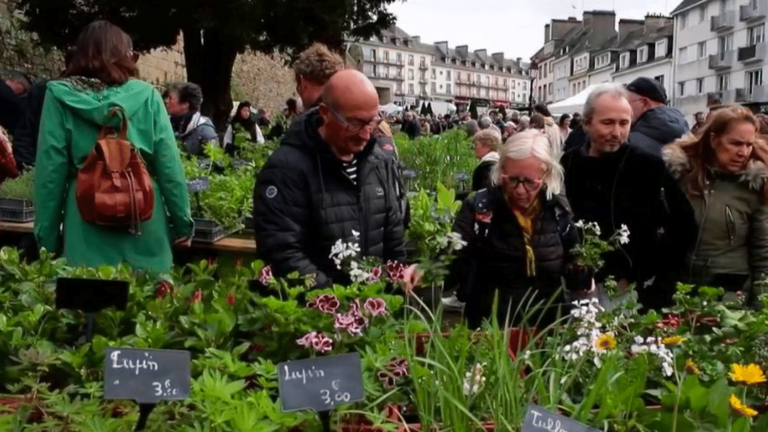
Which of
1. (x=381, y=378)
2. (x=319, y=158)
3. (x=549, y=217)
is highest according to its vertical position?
(x=319, y=158)

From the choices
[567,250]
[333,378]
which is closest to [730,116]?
[567,250]

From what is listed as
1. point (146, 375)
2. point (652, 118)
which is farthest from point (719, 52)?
point (146, 375)

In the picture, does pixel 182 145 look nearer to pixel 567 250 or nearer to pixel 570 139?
pixel 570 139

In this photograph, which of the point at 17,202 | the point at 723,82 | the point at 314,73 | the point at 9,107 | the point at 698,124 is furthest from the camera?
the point at 723,82

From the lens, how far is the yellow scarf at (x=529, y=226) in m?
2.80

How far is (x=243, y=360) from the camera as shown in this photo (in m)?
1.80

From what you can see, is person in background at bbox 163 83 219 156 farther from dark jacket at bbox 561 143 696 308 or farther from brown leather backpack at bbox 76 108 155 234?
dark jacket at bbox 561 143 696 308

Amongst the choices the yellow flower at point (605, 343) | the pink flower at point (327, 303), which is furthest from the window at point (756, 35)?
the pink flower at point (327, 303)

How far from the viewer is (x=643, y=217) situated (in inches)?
128

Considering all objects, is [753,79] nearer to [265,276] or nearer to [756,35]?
[756,35]

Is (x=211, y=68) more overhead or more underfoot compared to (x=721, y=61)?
more underfoot

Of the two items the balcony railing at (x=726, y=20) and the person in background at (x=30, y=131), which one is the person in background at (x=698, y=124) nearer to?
the person in background at (x=30, y=131)

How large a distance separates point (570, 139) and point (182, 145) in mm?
2864

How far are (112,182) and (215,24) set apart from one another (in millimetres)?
12011
